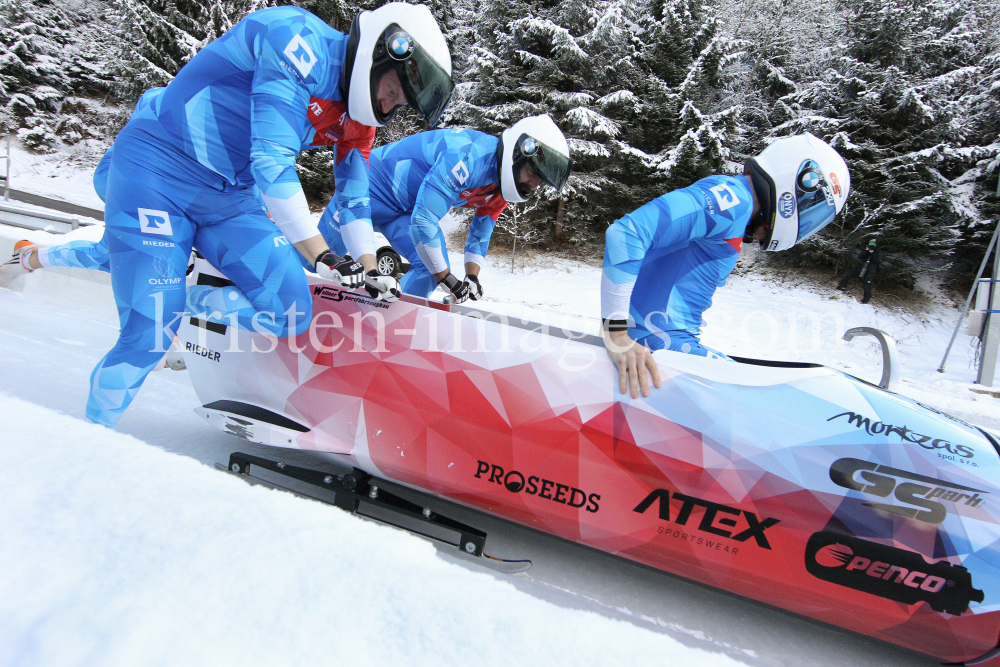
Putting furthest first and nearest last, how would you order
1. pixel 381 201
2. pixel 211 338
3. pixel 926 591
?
pixel 381 201 → pixel 211 338 → pixel 926 591

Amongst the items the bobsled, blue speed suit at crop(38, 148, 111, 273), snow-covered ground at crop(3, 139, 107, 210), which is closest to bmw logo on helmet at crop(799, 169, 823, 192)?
the bobsled

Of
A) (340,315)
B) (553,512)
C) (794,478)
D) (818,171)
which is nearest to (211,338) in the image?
(340,315)

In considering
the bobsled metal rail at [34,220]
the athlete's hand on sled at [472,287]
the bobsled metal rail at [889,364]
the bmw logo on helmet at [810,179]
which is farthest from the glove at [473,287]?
the bobsled metal rail at [34,220]

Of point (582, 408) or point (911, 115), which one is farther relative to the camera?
point (911, 115)

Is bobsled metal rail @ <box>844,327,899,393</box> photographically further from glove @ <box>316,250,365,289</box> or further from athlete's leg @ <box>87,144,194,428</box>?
athlete's leg @ <box>87,144,194,428</box>

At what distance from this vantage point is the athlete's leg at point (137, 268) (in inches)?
70.4

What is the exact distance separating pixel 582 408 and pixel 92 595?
1.26m

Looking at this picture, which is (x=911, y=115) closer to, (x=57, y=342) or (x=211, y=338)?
(x=211, y=338)

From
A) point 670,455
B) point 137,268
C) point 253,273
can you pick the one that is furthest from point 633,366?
point 137,268

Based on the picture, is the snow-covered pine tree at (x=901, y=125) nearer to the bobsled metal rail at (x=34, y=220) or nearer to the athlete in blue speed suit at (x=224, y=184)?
the athlete in blue speed suit at (x=224, y=184)

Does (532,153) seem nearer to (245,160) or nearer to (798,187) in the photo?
(798,187)

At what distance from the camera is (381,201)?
133 inches

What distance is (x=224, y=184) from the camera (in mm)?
1931

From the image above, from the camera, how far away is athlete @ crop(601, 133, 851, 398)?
5.80ft
